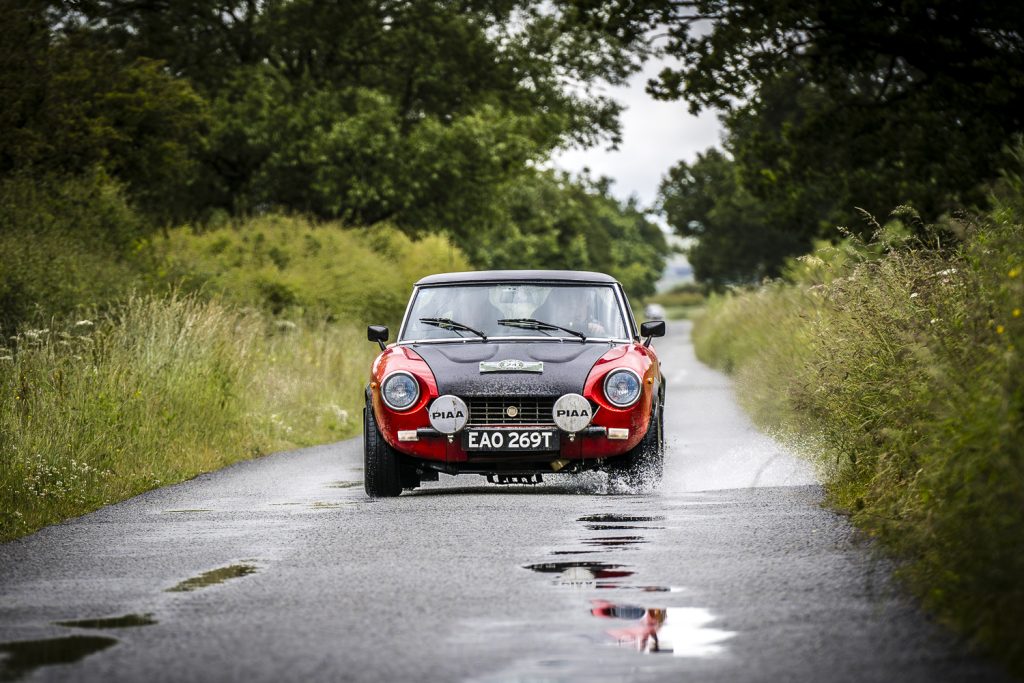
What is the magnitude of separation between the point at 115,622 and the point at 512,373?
5.45m

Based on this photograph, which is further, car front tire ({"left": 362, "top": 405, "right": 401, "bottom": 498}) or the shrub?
the shrub

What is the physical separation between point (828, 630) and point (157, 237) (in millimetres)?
27899

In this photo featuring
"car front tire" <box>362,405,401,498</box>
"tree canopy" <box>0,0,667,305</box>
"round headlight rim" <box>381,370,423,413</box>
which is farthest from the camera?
"tree canopy" <box>0,0,667,305</box>

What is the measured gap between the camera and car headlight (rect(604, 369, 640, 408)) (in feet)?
40.5

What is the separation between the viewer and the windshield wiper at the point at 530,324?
13266 mm

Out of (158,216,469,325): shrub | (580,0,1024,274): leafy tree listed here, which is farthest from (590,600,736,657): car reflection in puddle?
(158,216,469,325): shrub

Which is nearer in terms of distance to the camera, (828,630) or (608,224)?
(828,630)

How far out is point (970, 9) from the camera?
25188 millimetres

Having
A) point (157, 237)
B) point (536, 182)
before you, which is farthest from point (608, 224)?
point (157, 237)

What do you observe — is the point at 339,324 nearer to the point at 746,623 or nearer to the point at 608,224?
the point at 746,623

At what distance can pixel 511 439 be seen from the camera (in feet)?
40.0

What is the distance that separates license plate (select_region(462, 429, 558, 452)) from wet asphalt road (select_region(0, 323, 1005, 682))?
0.37 metres

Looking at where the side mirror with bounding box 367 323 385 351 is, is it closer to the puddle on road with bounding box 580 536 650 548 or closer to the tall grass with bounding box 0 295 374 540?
the tall grass with bounding box 0 295 374 540

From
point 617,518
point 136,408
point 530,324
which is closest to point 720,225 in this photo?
point 136,408
